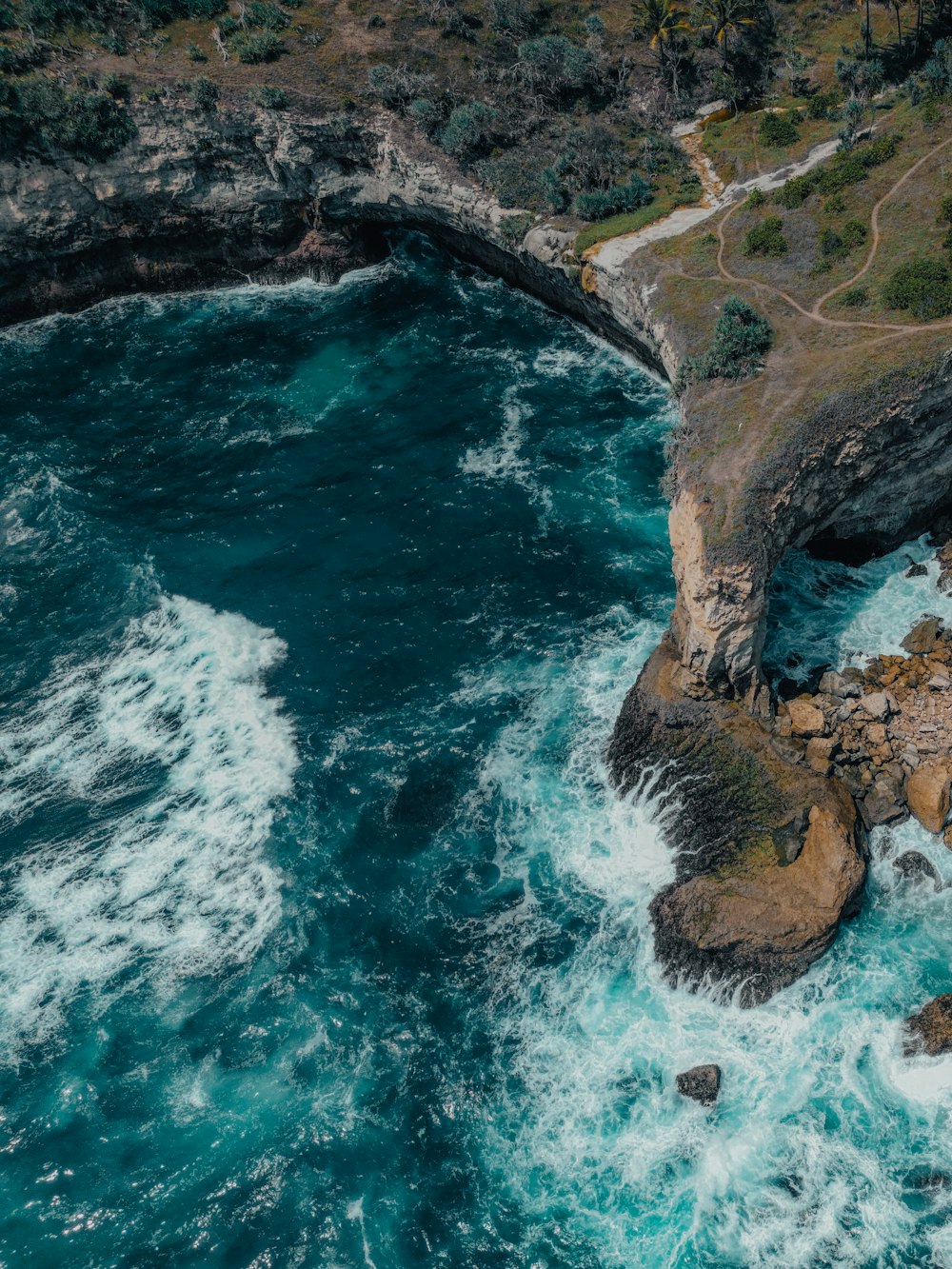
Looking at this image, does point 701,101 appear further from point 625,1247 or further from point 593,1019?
point 625,1247

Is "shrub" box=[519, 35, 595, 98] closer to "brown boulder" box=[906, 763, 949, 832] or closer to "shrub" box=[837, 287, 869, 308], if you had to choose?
"shrub" box=[837, 287, 869, 308]

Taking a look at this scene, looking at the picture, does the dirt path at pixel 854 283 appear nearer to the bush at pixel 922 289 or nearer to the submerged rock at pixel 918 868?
the bush at pixel 922 289

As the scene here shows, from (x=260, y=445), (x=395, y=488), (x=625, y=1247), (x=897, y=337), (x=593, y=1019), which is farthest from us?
(x=260, y=445)

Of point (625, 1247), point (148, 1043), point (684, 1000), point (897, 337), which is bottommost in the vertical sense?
point (625, 1247)

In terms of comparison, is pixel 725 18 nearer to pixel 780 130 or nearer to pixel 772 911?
pixel 780 130

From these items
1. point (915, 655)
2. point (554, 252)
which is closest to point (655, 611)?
point (915, 655)

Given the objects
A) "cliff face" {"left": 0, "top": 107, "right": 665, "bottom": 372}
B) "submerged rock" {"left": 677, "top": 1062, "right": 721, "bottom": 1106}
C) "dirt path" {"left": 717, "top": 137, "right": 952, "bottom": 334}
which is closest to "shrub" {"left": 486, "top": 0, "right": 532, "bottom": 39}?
"cliff face" {"left": 0, "top": 107, "right": 665, "bottom": 372}
